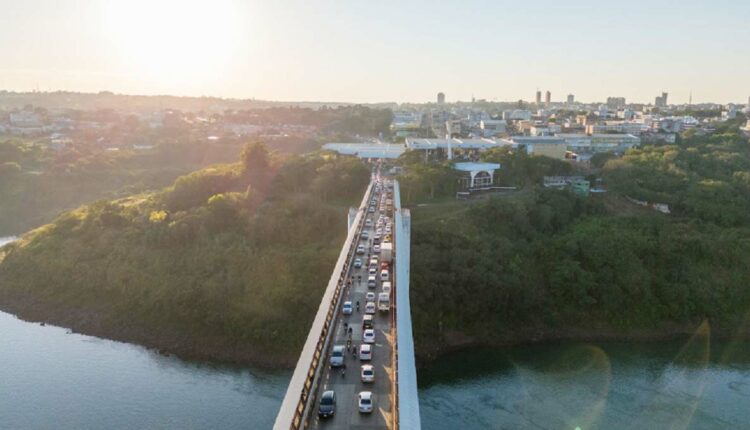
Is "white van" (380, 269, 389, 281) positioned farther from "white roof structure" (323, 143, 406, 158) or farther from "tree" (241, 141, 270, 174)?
"white roof structure" (323, 143, 406, 158)

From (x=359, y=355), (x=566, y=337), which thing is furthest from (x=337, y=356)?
(x=566, y=337)

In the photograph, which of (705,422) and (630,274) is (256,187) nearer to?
(630,274)

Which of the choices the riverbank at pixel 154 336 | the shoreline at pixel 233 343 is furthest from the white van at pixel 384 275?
the riverbank at pixel 154 336

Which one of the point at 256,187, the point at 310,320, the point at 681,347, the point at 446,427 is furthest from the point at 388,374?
the point at 256,187

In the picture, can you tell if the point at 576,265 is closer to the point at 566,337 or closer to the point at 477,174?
the point at 566,337

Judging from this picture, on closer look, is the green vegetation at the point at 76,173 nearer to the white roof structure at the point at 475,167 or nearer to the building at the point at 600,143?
the white roof structure at the point at 475,167

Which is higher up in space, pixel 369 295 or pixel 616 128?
pixel 616 128
